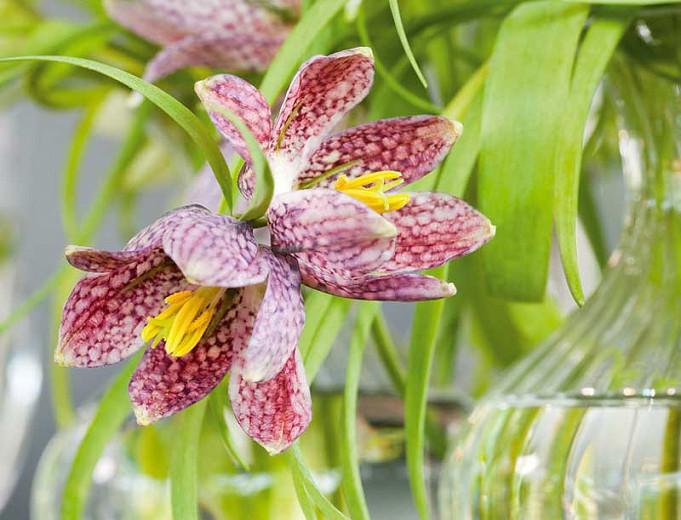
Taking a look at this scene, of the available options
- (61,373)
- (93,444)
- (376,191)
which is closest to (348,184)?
(376,191)

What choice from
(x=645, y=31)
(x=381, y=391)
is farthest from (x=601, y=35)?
(x=381, y=391)

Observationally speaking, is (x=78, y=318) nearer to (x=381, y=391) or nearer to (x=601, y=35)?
(x=601, y=35)

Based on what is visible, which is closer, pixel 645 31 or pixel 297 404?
pixel 297 404

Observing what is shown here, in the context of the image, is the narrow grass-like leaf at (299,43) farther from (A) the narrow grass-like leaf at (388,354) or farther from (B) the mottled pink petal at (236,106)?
(A) the narrow grass-like leaf at (388,354)

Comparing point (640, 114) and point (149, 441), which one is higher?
point (640, 114)

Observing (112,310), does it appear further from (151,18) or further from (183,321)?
(151,18)
